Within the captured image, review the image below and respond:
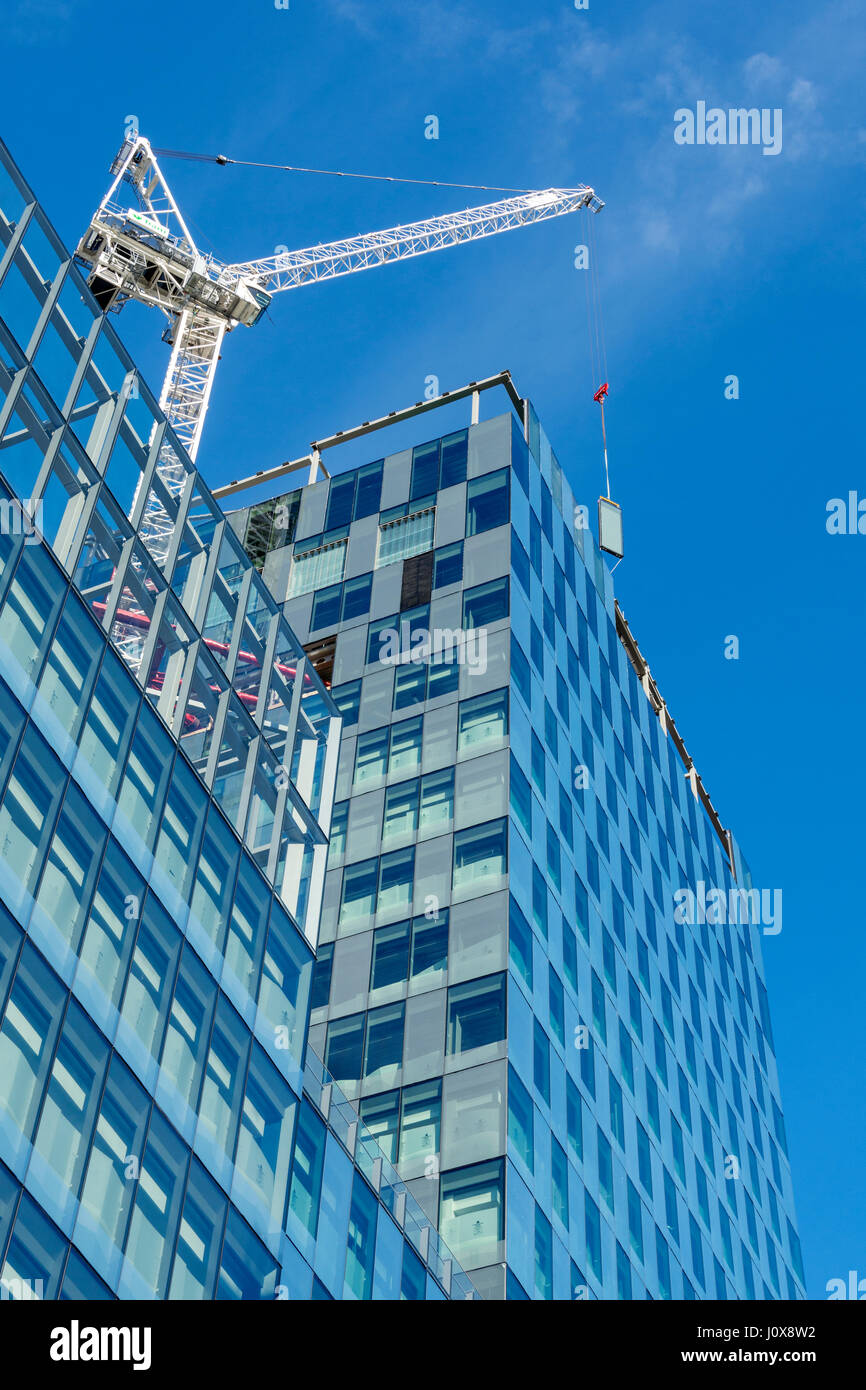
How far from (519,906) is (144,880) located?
24.2m

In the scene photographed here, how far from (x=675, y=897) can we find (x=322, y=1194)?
40790mm

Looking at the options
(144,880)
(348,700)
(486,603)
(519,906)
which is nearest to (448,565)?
(486,603)

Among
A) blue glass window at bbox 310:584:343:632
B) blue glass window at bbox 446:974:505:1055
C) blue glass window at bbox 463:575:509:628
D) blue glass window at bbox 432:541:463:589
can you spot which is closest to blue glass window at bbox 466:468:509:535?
blue glass window at bbox 432:541:463:589

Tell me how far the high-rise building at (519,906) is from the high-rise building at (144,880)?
9560 millimetres

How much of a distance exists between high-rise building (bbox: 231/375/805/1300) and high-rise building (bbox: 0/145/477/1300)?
9.56 meters

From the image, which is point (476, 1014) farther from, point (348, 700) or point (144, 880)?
point (144, 880)

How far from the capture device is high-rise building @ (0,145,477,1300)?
2467 centimetres

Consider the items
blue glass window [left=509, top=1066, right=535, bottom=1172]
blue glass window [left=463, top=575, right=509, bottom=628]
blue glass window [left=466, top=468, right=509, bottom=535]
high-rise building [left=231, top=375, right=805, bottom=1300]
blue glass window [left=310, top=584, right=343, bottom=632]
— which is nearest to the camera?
blue glass window [left=509, top=1066, right=535, bottom=1172]

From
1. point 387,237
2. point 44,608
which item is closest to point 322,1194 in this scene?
point 44,608

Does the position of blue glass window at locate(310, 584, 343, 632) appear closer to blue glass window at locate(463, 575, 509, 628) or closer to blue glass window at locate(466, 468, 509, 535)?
blue glass window at locate(466, 468, 509, 535)

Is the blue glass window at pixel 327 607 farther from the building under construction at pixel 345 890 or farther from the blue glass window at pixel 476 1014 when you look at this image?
the blue glass window at pixel 476 1014

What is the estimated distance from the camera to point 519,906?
168ft

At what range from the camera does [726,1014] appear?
75000mm

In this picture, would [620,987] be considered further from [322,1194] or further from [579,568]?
[322,1194]
